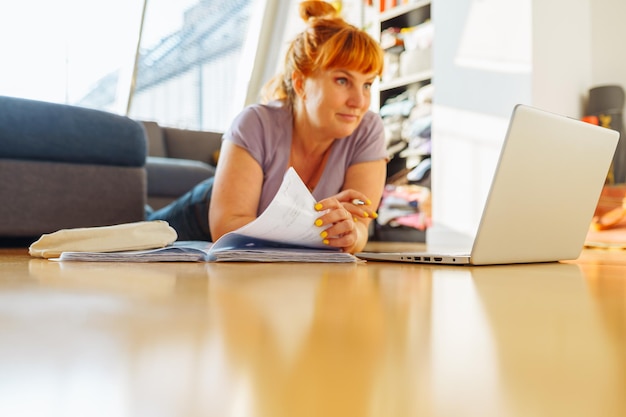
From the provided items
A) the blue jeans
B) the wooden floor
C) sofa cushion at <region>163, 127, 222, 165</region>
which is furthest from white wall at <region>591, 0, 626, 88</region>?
the wooden floor

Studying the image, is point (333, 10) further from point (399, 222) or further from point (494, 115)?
point (399, 222)

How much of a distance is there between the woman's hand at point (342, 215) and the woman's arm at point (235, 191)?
10.5 inches

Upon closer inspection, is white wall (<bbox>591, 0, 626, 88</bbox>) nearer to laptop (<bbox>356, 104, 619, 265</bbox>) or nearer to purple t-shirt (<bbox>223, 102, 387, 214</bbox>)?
purple t-shirt (<bbox>223, 102, 387, 214</bbox>)

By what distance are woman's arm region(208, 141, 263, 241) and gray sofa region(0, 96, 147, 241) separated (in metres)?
0.73

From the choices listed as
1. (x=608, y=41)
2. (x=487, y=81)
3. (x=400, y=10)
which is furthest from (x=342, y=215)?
(x=400, y=10)

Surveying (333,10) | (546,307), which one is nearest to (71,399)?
(546,307)

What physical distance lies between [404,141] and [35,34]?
276cm

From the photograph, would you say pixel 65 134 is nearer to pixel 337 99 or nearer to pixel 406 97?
pixel 337 99

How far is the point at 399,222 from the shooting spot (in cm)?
367

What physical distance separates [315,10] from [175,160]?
2.65m

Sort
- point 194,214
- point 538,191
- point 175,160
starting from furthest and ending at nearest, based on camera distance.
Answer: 1. point 175,160
2. point 194,214
3. point 538,191

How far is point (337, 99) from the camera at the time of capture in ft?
4.72

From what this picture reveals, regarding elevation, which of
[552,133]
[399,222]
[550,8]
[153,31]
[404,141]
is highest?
[153,31]

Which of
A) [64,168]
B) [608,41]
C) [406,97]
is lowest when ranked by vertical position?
[64,168]
